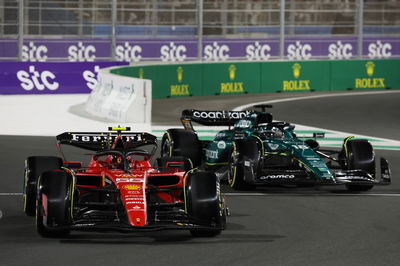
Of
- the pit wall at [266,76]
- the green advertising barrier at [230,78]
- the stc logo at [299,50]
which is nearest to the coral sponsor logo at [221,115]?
the pit wall at [266,76]

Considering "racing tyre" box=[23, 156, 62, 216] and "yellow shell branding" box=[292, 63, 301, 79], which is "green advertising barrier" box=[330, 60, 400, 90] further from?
"racing tyre" box=[23, 156, 62, 216]

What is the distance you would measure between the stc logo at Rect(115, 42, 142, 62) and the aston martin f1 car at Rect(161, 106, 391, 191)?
2500 centimetres

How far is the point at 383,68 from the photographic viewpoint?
39.8m

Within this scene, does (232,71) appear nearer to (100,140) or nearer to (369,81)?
(369,81)

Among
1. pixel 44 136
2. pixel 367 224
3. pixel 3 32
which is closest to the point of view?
pixel 367 224

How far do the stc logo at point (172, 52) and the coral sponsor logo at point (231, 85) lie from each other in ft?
20.7

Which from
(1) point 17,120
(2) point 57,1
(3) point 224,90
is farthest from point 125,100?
(2) point 57,1

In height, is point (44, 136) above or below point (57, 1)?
below

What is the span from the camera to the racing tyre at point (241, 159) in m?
14.7

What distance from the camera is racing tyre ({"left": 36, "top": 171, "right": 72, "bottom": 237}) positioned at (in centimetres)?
1066

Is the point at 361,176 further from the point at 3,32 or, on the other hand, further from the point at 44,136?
the point at 3,32

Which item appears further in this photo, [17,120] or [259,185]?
[17,120]

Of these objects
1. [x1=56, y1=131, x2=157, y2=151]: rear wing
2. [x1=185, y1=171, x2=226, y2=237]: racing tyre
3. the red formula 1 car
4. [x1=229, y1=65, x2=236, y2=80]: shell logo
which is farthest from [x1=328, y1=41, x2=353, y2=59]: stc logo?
[x1=185, y1=171, x2=226, y2=237]: racing tyre

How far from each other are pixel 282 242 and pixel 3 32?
2552 cm
